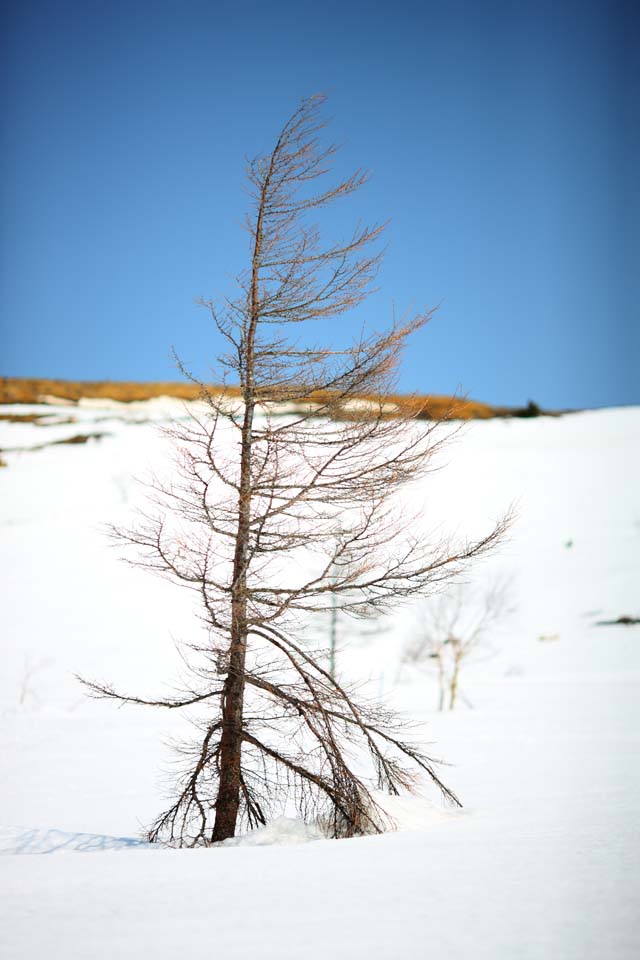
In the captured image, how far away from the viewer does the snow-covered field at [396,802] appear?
4.22m

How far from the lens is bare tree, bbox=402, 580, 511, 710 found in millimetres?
27828

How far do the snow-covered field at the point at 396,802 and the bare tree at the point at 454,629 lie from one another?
0.65 m

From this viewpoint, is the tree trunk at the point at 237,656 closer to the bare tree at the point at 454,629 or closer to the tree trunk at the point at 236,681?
the tree trunk at the point at 236,681

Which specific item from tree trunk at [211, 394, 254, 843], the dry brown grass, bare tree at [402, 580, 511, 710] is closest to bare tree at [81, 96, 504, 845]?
tree trunk at [211, 394, 254, 843]

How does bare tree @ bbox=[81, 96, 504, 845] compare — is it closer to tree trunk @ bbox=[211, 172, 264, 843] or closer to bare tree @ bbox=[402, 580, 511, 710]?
tree trunk @ bbox=[211, 172, 264, 843]

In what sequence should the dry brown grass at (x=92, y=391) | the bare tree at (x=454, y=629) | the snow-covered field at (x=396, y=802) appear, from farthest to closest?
the dry brown grass at (x=92, y=391), the bare tree at (x=454, y=629), the snow-covered field at (x=396, y=802)

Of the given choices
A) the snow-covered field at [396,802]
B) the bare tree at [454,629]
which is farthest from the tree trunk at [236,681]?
the bare tree at [454,629]

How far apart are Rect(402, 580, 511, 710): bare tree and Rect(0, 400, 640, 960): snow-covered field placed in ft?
2.13

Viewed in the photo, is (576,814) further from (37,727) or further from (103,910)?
(37,727)

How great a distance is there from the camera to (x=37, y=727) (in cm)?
1989

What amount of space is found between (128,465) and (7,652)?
2266cm

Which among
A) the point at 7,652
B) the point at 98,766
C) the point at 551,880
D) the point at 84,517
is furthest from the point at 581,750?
the point at 84,517

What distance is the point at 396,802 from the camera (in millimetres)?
8656

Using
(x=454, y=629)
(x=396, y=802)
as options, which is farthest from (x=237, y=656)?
(x=454, y=629)
